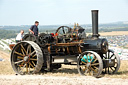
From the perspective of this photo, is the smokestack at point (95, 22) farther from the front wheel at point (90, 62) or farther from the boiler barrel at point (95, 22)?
the front wheel at point (90, 62)

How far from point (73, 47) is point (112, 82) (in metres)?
2.84

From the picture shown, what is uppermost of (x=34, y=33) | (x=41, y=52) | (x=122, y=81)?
(x=34, y=33)

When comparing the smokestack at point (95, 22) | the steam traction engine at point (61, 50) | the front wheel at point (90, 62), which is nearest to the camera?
the front wheel at point (90, 62)

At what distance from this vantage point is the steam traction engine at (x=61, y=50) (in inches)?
381

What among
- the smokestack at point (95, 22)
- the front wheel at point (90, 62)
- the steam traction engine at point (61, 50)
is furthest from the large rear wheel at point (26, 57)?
the smokestack at point (95, 22)

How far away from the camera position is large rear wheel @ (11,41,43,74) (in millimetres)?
9805

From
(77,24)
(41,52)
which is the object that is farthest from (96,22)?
(41,52)

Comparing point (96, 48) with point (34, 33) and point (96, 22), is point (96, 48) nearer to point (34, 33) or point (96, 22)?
point (96, 22)

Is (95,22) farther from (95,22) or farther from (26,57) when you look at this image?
(26,57)

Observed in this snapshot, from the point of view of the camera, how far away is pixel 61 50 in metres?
10.4

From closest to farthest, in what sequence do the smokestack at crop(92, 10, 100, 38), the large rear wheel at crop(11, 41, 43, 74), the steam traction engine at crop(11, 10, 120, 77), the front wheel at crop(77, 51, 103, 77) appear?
the front wheel at crop(77, 51, 103, 77) < the steam traction engine at crop(11, 10, 120, 77) < the large rear wheel at crop(11, 41, 43, 74) < the smokestack at crop(92, 10, 100, 38)

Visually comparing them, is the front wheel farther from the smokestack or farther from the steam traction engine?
the smokestack

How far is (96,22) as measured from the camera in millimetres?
10086

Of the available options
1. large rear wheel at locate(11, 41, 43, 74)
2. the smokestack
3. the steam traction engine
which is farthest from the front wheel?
large rear wheel at locate(11, 41, 43, 74)
